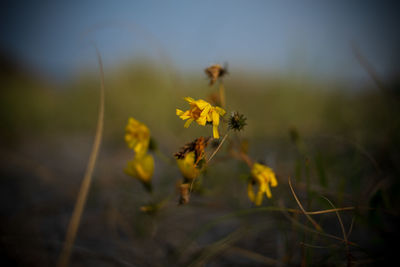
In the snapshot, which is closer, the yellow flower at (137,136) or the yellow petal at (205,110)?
the yellow petal at (205,110)

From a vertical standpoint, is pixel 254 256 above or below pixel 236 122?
below

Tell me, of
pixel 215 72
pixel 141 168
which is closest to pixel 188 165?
pixel 141 168

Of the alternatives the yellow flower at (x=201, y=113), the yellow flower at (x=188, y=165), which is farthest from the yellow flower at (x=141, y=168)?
the yellow flower at (x=201, y=113)

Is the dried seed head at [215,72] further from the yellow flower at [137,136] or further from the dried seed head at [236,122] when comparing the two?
the yellow flower at [137,136]

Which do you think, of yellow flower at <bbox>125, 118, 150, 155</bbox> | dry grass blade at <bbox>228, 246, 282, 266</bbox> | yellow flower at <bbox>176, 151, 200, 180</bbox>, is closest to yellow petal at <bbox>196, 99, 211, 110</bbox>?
yellow flower at <bbox>176, 151, 200, 180</bbox>

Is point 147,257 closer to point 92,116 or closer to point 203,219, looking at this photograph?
point 203,219

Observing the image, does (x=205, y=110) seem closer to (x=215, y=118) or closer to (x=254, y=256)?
(x=215, y=118)

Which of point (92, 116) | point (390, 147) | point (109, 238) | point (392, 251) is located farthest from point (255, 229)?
point (92, 116)
